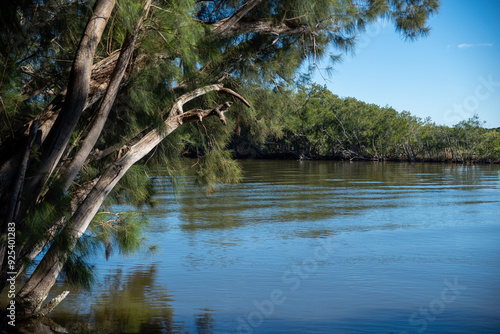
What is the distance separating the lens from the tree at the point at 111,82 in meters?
4.12

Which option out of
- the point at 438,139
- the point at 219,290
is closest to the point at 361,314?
the point at 219,290

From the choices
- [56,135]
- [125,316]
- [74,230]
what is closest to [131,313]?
[125,316]

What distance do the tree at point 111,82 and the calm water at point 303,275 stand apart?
1.19m

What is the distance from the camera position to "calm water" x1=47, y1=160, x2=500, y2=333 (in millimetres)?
5613

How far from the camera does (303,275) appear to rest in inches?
296

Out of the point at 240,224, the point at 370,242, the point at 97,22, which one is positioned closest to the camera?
the point at 97,22

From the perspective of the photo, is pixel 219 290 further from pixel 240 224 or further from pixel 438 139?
pixel 438 139

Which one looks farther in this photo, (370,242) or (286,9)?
(370,242)

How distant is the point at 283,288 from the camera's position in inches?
270

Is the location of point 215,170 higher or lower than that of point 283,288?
higher

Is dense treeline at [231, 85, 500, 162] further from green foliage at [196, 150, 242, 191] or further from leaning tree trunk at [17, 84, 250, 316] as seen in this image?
leaning tree trunk at [17, 84, 250, 316]

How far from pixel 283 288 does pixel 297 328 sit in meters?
1.46

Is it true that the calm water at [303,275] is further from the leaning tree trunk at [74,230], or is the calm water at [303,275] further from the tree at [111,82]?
the tree at [111,82]

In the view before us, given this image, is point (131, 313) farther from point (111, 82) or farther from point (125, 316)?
point (111, 82)
